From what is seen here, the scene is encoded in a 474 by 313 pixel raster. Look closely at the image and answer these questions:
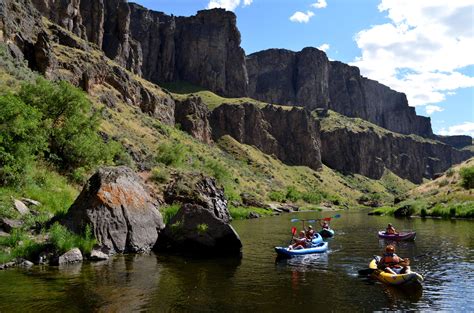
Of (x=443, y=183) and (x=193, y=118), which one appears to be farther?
(x=193, y=118)

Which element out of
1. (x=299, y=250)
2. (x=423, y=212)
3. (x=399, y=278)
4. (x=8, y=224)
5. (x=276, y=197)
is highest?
(x=276, y=197)

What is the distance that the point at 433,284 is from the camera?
21625mm

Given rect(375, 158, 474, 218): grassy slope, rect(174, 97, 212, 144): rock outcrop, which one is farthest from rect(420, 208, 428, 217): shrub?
rect(174, 97, 212, 144): rock outcrop

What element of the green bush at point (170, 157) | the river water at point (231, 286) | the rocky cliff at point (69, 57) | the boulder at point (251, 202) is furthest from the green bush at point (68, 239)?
the boulder at point (251, 202)

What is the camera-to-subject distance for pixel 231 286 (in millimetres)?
20703

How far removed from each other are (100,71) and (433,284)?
108m

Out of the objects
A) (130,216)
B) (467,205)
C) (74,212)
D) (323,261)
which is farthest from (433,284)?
(467,205)

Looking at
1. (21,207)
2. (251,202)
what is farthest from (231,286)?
(251,202)

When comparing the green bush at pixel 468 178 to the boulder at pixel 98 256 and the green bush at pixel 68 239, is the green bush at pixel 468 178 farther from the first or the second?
the green bush at pixel 68 239

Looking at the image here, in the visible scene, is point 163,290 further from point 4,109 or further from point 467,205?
point 467,205

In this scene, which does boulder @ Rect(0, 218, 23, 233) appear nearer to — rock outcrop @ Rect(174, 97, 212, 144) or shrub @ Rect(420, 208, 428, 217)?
shrub @ Rect(420, 208, 428, 217)

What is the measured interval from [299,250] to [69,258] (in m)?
15.7

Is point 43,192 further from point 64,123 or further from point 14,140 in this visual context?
point 64,123

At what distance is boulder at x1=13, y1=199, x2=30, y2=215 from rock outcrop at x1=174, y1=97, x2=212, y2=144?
134 m
